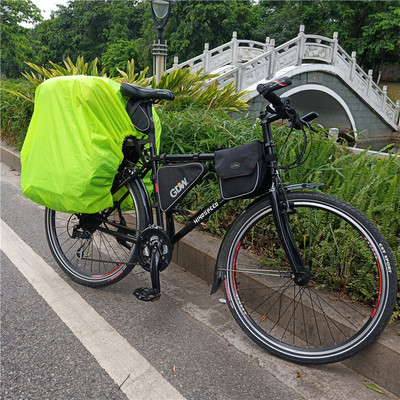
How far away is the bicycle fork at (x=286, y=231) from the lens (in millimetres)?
2139

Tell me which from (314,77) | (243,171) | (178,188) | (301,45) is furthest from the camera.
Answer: (314,77)

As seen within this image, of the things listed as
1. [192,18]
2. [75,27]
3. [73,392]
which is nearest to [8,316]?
[73,392]

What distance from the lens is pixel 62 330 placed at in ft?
7.88

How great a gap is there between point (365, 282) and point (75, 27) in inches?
2358

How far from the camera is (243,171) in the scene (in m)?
2.13

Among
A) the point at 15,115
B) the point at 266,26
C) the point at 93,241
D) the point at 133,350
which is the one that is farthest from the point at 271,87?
the point at 266,26

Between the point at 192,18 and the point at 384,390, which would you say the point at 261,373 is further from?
the point at 192,18

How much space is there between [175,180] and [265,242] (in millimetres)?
876

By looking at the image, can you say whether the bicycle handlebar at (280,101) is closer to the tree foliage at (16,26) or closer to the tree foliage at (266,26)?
the tree foliage at (16,26)

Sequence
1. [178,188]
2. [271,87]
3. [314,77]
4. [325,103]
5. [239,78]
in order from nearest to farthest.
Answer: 1. [271,87]
2. [178,188]
3. [239,78]
4. [314,77]
5. [325,103]

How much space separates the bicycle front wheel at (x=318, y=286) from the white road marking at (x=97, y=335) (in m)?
0.57

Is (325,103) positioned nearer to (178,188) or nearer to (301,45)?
(301,45)

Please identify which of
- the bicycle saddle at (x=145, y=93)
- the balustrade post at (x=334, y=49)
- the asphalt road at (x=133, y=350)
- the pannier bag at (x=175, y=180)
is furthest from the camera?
the balustrade post at (x=334, y=49)

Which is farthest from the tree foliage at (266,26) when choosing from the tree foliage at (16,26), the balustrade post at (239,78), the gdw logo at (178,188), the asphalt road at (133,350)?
the gdw logo at (178,188)
